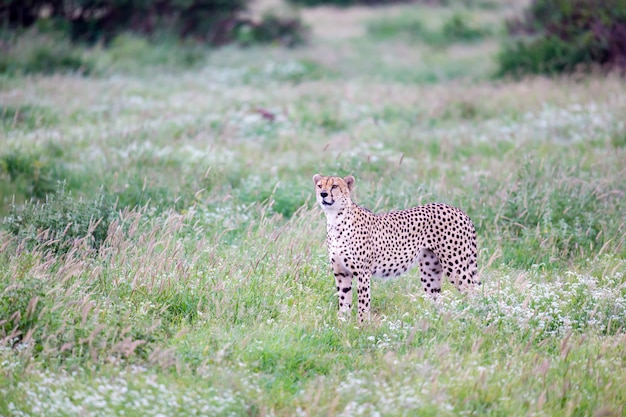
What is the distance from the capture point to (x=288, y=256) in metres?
6.89

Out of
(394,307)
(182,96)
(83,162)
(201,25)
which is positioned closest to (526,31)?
(201,25)

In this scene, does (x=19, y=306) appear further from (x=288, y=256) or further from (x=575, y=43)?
(x=575, y=43)

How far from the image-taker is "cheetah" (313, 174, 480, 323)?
6.18m

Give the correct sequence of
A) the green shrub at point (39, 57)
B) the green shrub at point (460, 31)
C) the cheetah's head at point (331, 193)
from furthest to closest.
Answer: the green shrub at point (460, 31), the green shrub at point (39, 57), the cheetah's head at point (331, 193)

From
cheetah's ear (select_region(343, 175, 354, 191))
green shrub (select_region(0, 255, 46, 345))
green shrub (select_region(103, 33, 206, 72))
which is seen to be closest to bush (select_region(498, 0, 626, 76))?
green shrub (select_region(103, 33, 206, 72))

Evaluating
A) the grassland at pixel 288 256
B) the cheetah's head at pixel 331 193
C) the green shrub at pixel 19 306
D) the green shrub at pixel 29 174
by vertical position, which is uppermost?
the cheetah's head at pixel 331 193

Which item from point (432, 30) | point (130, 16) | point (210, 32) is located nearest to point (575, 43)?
point (210, 32)

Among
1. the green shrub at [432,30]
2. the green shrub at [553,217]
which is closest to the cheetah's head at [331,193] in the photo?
the green shrub at [553,217]

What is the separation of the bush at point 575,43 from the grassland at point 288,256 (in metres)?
1.93

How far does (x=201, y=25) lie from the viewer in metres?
22.0

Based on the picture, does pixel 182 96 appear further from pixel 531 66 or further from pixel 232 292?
pixel 232 292

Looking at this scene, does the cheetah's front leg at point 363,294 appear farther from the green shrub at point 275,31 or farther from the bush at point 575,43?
the green shrub at point 275,31

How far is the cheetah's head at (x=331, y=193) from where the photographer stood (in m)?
6.07

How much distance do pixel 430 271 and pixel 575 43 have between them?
11.4m
